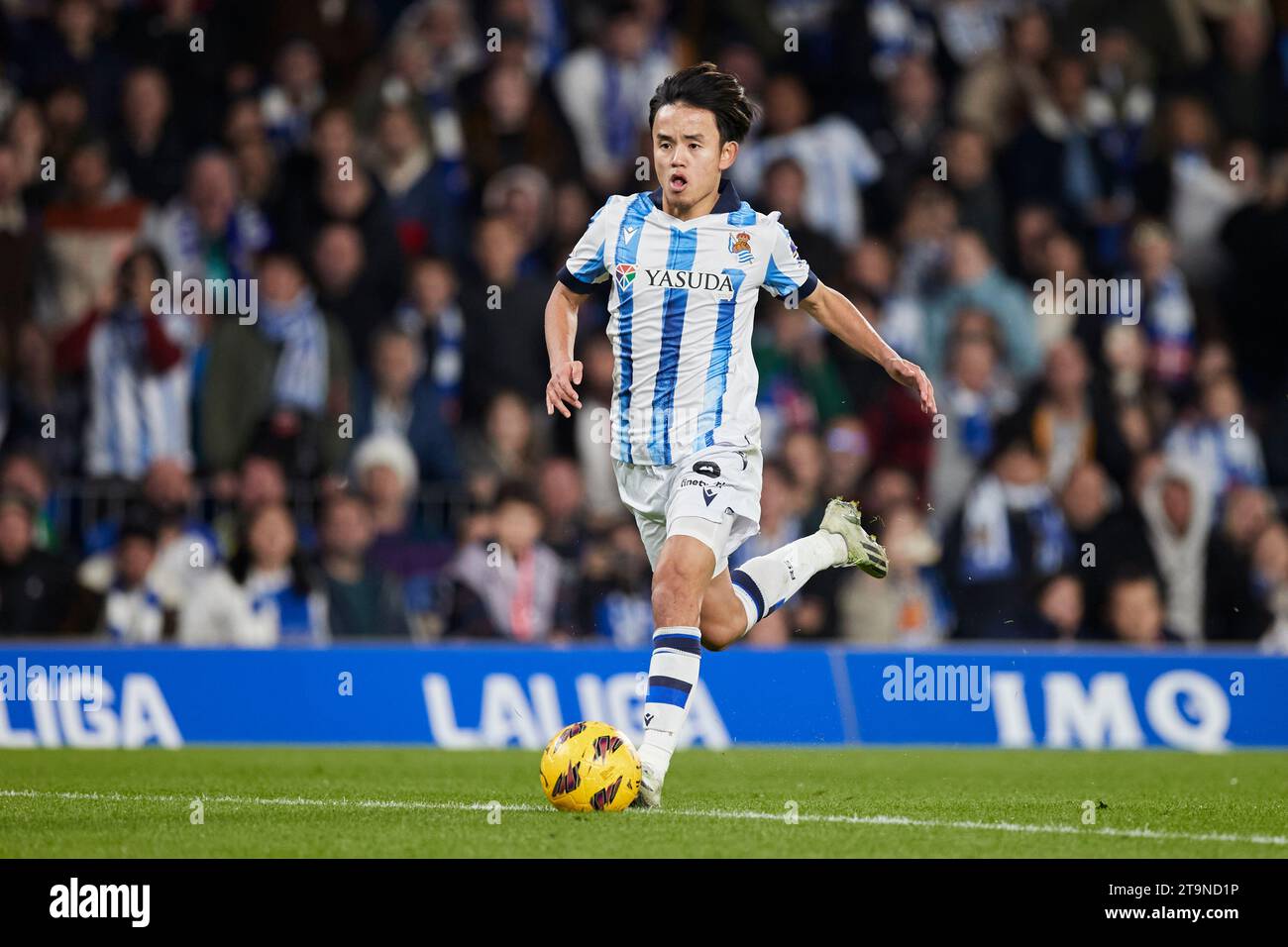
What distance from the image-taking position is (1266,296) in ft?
50.4

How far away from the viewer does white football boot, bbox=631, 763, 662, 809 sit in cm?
778

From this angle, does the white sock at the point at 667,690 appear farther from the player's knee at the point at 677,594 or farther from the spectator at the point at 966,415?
the spectator at the point at 966,415

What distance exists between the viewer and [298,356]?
13.9 metres

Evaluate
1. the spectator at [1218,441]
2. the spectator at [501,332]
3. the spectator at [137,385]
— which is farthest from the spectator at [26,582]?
the spectator at [1218,441]

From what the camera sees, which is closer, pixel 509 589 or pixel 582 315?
pixel 509 589

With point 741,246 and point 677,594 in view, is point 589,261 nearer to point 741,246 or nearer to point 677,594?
point 741,246

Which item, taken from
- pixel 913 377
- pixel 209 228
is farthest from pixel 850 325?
pixel 209 228

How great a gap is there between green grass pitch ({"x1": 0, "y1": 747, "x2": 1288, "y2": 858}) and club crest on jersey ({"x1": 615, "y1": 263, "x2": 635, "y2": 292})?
6.28ft

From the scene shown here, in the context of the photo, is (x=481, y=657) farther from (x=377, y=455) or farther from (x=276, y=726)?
(x=377, y=455)

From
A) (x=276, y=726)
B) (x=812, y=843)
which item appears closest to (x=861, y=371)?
(x=276, y=726)

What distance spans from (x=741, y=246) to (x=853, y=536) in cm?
151

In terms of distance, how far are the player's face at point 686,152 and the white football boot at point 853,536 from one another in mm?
1642

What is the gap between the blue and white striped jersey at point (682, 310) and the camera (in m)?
8.16
